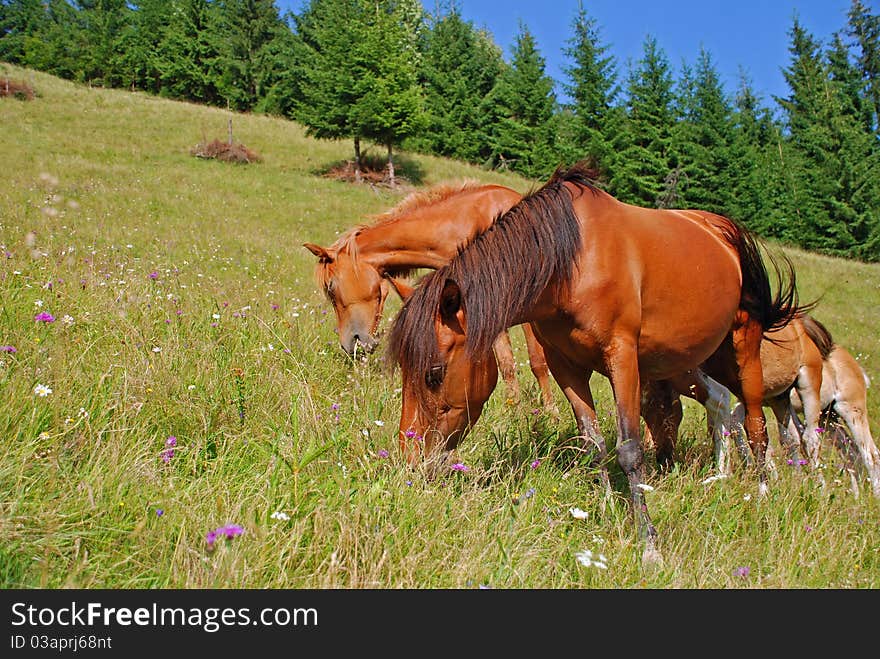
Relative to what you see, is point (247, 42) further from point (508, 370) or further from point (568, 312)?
point (568, 312)

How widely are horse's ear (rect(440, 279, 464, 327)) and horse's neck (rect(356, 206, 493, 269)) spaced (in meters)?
2.03

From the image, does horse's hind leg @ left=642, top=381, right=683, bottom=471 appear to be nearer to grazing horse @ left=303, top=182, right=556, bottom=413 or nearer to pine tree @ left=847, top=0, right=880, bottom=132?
grazing horse @ left=303, top=182, right=556, bottom=413

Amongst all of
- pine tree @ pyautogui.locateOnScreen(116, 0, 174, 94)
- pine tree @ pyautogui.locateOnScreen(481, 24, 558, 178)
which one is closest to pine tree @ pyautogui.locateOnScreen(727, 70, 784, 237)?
pine tree @ pyautogui.locateOnScreen(481, 24, 558, 178)

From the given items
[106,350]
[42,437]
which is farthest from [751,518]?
[106,350]

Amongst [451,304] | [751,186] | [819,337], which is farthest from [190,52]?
[451,304]

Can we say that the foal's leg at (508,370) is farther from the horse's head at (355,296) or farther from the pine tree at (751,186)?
the pine tree at (751,186)

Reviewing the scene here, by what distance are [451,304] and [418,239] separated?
220cm

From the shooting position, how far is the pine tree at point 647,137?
31.7m

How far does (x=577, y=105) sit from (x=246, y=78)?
94.3ft

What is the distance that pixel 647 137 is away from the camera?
32094 millimetres

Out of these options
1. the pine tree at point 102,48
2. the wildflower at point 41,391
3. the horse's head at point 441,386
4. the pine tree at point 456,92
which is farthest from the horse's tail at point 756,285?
the pine tree at point 102,48

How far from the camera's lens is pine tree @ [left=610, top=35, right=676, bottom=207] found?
3169 centimetres
